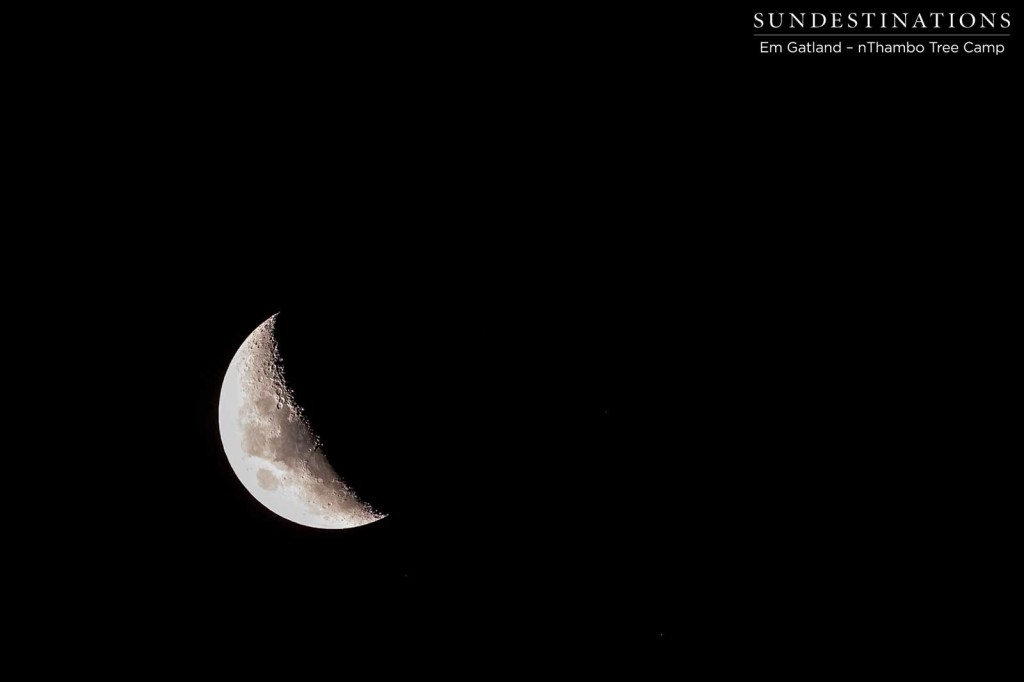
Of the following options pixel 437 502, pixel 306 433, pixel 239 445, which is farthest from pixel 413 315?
pixel 239 445

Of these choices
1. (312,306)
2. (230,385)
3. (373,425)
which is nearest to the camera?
(373,425)

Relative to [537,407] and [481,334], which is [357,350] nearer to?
[481,334]

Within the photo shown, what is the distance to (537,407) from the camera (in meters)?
2.71

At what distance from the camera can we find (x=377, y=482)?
256cm

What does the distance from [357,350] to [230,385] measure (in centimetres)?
83

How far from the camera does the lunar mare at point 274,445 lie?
249 centimetres

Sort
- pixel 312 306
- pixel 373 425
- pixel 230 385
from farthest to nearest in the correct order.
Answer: pixel 230 385 → pixel 312 306 → pixel 373 425

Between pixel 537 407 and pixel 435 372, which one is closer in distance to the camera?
pixel 435 372

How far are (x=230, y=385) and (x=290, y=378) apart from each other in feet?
1.70

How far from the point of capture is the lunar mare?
2486 millimetres

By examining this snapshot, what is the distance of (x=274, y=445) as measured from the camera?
2535 mm

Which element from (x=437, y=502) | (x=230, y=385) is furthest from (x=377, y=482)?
(x=230, y=385)

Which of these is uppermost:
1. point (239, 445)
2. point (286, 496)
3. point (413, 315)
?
point (413, 315)

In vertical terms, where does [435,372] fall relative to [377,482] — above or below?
above
